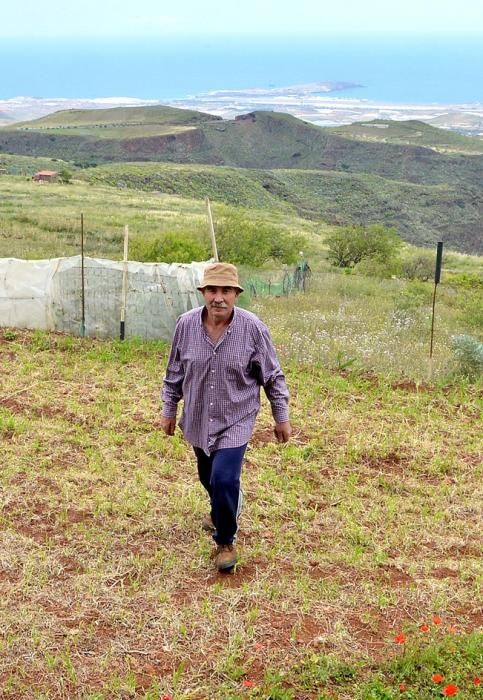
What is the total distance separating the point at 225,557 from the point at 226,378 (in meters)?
1.04

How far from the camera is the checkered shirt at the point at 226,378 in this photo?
4016 mm

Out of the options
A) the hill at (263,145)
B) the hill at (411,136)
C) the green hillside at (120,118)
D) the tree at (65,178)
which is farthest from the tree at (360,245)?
the green hillside at (120,118)

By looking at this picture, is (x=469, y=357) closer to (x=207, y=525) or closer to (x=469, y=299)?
(x=207, y=525)

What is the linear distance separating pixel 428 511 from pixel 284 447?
56.7 inches

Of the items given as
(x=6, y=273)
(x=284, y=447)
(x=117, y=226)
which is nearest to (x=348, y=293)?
(x=6, y=273)

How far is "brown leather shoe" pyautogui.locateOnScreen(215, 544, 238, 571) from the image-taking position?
4.30 m

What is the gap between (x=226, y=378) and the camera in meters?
4.04

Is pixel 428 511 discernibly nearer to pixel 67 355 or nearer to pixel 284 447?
pixel 284 447

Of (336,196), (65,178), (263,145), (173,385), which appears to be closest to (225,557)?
(173,385)

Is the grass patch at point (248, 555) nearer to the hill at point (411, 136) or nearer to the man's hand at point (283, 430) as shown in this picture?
the man's hand at point (283, 430)

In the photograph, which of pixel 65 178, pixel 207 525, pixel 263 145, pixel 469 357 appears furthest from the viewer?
pixel 263 145

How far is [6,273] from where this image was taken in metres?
10.0

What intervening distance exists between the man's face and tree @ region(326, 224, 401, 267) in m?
23.6

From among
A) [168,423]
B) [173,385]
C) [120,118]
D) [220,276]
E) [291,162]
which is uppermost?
[120,118]
